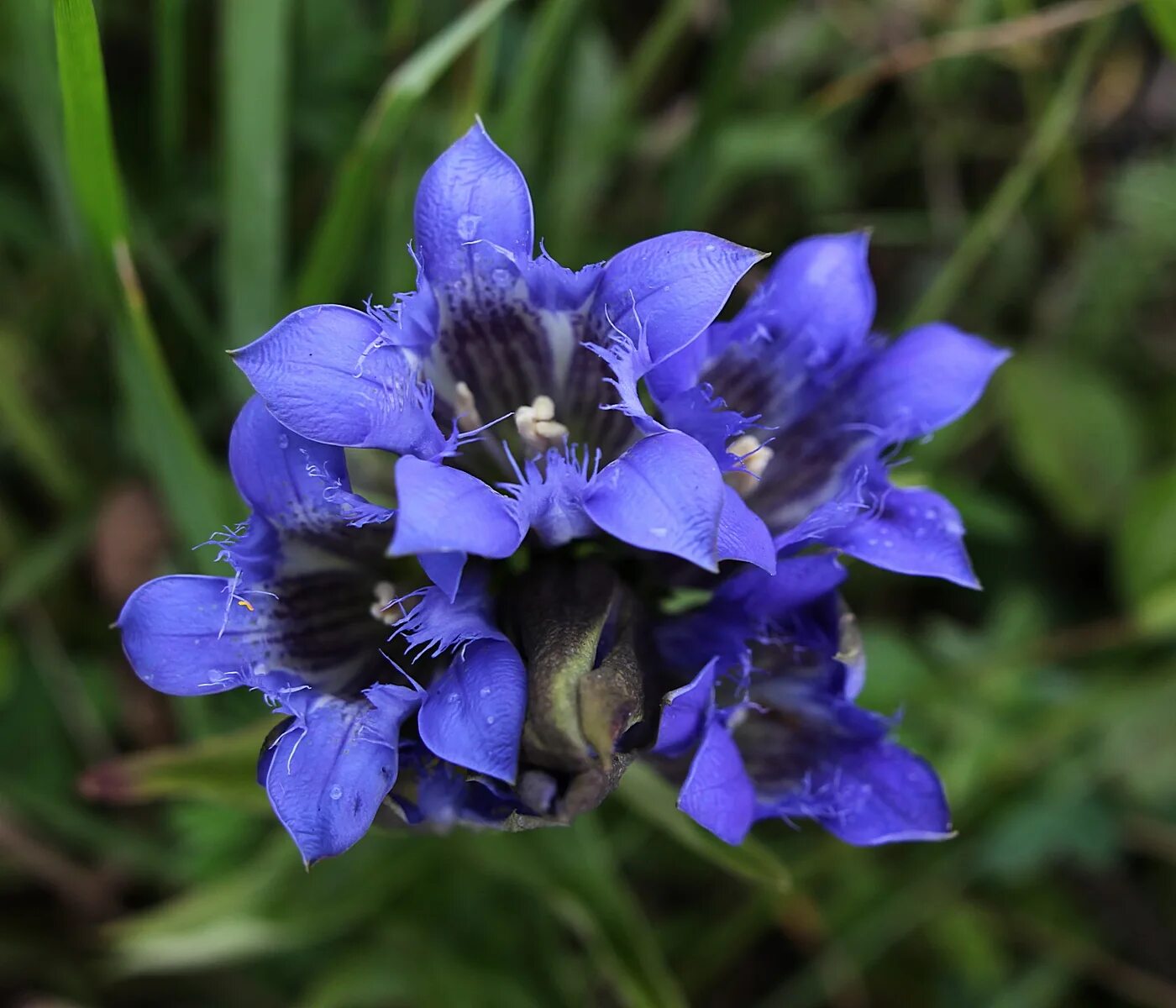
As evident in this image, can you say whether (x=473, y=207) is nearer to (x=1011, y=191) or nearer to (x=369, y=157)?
(x=369, y=157)

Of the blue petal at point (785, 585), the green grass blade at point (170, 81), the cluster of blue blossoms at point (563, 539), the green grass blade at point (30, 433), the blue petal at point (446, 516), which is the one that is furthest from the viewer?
the green grass blade at point (30, 433)

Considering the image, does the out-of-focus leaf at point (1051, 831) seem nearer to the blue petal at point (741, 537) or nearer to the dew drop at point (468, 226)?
the blue petal at point (741, 537)

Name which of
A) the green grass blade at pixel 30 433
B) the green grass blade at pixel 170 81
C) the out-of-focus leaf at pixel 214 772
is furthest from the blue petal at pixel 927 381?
the green grass blade at pixel 30 433

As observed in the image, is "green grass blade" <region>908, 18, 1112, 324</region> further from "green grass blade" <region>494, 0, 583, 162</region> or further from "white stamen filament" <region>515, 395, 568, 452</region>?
"white stamen filament" <region>515, 395, 568, 452</region>

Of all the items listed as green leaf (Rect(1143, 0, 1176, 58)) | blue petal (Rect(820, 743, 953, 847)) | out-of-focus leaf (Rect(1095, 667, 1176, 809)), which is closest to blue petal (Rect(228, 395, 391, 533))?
blue petal (Rect(820, 743, 953, 847))

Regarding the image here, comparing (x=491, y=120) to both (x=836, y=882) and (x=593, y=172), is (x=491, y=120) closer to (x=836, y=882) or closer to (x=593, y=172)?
(x=593, y=172)
